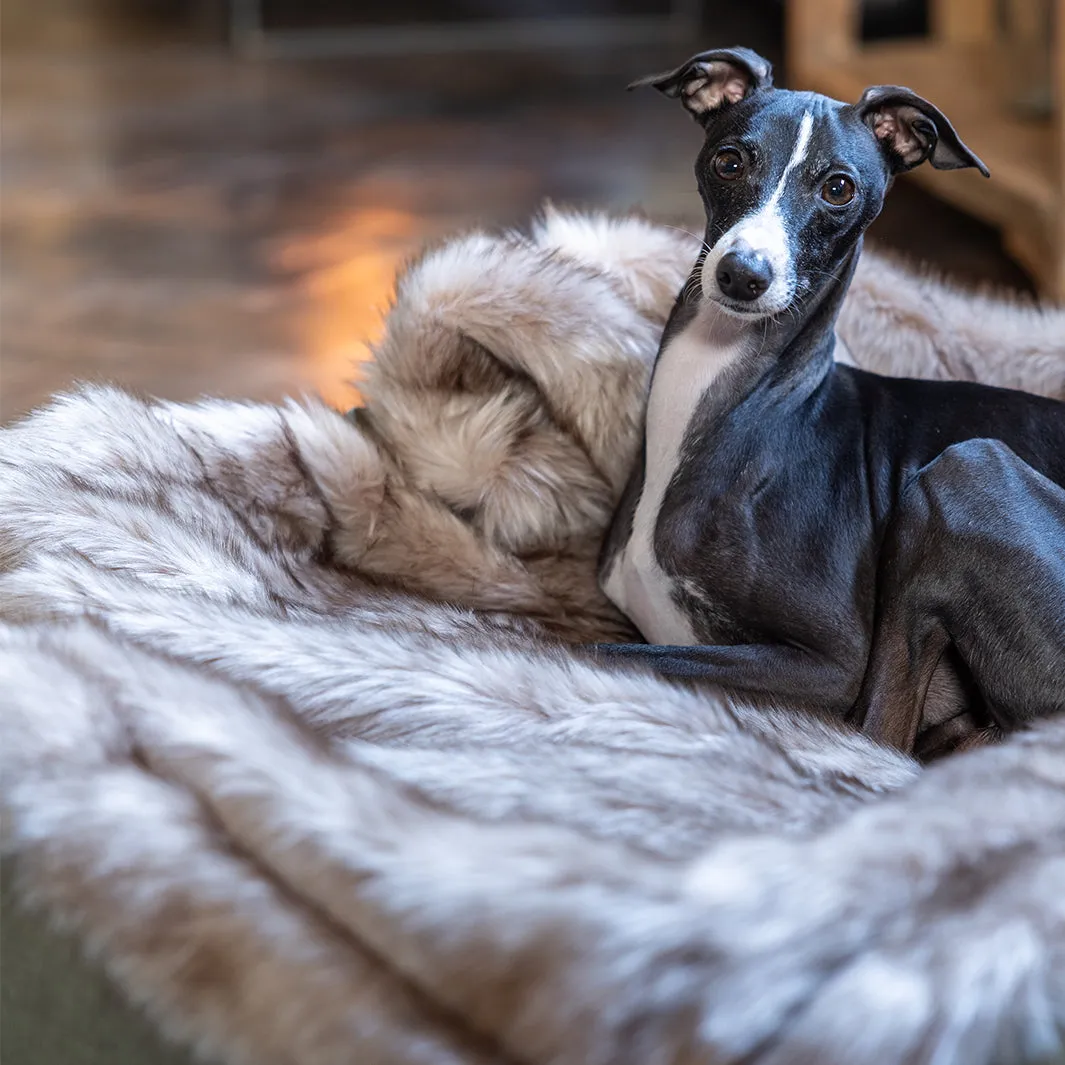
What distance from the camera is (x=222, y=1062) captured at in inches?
34.1

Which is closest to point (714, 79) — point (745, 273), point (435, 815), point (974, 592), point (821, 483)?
point (745, 273)

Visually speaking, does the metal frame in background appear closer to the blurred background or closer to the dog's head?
the blurred background

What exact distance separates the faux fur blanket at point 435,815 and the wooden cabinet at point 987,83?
1.50 meters

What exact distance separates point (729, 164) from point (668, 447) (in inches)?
11.3

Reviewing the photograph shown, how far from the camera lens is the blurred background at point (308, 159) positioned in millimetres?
2830

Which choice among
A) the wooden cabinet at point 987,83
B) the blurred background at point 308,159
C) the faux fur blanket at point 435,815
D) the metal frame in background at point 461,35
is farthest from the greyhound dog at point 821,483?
the metal frame in background at point 461,35

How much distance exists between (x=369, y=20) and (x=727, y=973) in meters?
5.53

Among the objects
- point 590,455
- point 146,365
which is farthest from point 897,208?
point 590,455

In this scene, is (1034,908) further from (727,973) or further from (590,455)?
(590,455)

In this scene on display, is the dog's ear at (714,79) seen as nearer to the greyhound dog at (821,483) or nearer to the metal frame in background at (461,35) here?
the greyhound dog at (821,483)

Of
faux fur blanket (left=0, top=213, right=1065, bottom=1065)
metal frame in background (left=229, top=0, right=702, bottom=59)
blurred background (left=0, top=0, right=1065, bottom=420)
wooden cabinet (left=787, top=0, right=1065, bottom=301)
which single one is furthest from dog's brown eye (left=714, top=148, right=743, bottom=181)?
metal frame in background (left=229, top=0, right=702, bottom=59)

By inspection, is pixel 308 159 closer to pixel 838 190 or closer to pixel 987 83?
pixel 987 83

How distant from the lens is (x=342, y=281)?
3.04m

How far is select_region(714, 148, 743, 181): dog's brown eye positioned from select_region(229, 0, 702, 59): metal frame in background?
4315mm
